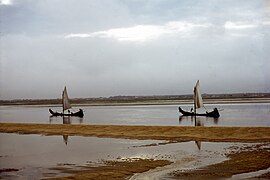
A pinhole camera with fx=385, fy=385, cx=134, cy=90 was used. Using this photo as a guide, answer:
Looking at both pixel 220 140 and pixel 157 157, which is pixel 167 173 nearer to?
pixel 157 157

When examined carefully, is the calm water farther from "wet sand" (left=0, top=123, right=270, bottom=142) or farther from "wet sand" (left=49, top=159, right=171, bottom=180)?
"wet sand" (left=49, top=159, right=171, bottom=180)

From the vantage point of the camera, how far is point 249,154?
556 inches

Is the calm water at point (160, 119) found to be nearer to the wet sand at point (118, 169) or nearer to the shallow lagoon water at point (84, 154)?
the shallow lagoon water at point (84, 154)

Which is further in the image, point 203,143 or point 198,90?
point 198,90

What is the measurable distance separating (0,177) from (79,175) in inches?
90.8

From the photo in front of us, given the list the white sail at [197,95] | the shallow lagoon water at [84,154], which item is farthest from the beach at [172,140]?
the white sail at [197,95]

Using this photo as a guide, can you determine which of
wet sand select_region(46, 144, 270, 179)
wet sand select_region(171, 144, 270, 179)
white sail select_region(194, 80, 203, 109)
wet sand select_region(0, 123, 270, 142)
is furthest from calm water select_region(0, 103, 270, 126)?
wet sand select_region(46, 144, 270, 179)

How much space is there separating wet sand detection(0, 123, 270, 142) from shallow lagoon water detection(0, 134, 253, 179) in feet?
6.97

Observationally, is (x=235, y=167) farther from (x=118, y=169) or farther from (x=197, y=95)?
(x=197, y=95)

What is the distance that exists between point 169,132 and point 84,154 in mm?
8784

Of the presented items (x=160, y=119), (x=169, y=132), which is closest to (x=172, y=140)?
(x=169, y=132)

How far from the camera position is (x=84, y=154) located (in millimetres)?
15789

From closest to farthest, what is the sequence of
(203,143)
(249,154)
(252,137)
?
(249,154) < (203,143) < (252,137)

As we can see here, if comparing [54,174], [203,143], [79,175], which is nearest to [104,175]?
[79,175]
